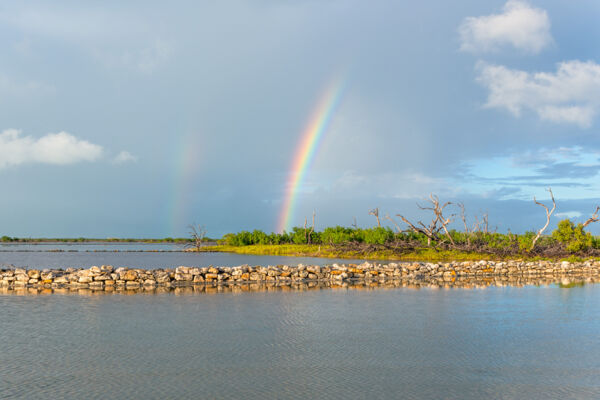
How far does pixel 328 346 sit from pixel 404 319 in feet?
12.5

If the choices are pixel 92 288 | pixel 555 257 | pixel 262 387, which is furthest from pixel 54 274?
pixel 555 257

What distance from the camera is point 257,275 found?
75.2 ft

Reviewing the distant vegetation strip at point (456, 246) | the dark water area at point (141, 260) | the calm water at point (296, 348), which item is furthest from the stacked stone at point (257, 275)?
the dark water area at point (141, 260)

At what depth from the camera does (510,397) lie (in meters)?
7.06

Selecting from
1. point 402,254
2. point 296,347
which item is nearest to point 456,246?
point 402,254

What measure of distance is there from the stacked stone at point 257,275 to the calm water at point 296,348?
4.26m

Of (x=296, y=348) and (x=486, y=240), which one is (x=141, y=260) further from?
(x=296, y=348)

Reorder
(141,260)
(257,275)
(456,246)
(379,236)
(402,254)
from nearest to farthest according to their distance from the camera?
(257,275) → (456,246) → (402,254) → (141,260) → (379,236)

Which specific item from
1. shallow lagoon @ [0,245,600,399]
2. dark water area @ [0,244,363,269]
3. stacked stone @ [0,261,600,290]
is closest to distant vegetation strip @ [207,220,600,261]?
dark water area @ [0,244,363,269]

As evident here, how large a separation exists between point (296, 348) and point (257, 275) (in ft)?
43.0

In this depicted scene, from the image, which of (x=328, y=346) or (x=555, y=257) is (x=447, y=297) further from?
(x=555, y=257)

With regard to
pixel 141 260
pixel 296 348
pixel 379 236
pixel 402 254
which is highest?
pixel 379 236

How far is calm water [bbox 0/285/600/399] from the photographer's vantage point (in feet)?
24.5

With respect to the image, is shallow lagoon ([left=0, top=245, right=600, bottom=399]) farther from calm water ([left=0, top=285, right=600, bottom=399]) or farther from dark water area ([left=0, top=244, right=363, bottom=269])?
dark water area ([left=0, top=244, right=363, bottom=269])
